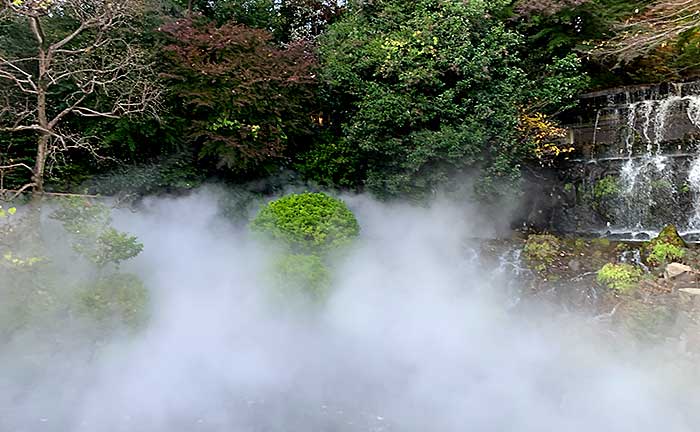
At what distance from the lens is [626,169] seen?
27.2 ft

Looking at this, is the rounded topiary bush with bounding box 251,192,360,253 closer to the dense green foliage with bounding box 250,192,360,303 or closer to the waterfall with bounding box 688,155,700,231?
the dense green foliage with bounding box 250,192,360,303

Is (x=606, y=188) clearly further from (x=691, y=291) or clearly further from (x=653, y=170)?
(x=691, y=291)

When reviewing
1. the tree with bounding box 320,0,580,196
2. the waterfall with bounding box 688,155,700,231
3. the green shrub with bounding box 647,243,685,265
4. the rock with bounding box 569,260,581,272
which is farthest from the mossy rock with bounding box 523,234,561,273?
the waterfall with bounding box 688,155,700,231

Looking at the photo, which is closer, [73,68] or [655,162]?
[73,68]

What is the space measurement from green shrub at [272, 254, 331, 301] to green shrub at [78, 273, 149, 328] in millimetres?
1566

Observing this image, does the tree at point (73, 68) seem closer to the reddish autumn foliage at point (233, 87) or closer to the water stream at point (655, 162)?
the reddish autumn foliage at point (233, 87)

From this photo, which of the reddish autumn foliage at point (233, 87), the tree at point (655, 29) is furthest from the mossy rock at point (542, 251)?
the reddish autumn foliage at point (233, 87)

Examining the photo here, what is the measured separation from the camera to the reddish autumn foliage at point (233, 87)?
6965 millimetres

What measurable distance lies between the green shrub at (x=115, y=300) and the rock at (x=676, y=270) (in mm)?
6095

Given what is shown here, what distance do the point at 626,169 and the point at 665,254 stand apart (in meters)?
2.73

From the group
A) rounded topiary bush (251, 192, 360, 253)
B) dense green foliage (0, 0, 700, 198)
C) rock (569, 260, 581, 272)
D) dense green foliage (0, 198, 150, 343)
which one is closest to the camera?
dense green foliage (0, 198, 150, 343)

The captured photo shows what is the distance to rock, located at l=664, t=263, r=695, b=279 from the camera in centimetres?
552

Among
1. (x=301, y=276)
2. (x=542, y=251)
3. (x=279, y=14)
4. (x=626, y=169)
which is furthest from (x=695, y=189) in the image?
(x=279, y=14)

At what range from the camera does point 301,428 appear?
3873 millimetres
